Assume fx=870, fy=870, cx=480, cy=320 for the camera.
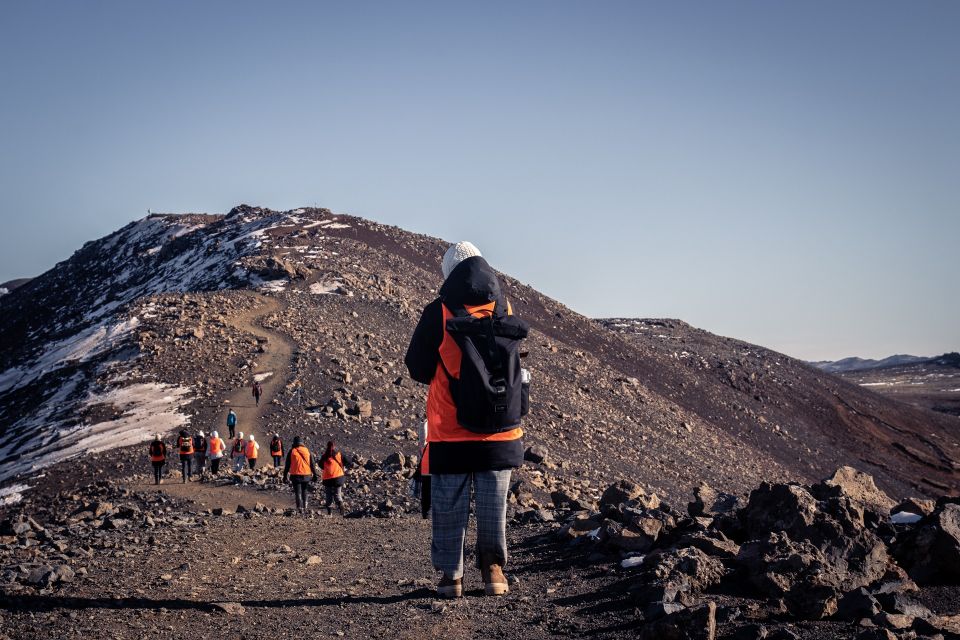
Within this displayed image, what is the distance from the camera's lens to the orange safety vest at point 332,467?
615 inches

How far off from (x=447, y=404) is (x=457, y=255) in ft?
3.54

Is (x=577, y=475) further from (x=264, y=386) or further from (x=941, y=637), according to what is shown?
(x=941, y=637)

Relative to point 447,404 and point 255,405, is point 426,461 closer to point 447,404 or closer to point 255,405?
point 447,404

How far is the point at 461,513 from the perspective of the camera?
5.80 metres

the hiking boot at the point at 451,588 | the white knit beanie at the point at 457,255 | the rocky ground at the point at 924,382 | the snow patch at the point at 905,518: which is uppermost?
the white knit beanie at the point at 457,255

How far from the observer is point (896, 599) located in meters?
4.88

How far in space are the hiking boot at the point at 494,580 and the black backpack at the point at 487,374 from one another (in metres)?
1.00

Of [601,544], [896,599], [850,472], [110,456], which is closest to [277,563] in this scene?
[601,544]

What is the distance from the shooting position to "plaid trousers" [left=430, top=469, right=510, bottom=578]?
227 inches

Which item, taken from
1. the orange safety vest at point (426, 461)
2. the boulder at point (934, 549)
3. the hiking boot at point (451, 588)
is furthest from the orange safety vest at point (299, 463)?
the boulder at point (934, 549)

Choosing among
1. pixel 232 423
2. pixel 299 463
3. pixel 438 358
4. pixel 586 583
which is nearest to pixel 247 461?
pixel 232 423

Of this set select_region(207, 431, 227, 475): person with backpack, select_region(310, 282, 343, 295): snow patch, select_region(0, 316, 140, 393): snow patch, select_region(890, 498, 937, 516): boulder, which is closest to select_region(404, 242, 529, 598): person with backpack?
select_region(890, 498, 937, 516): boulder

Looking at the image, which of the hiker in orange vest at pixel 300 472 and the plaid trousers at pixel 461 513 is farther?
the hiker in orange vest at pixel 300 472

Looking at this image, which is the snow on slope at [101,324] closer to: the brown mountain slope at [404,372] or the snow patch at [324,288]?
the brown mountain slope at [404,372]
